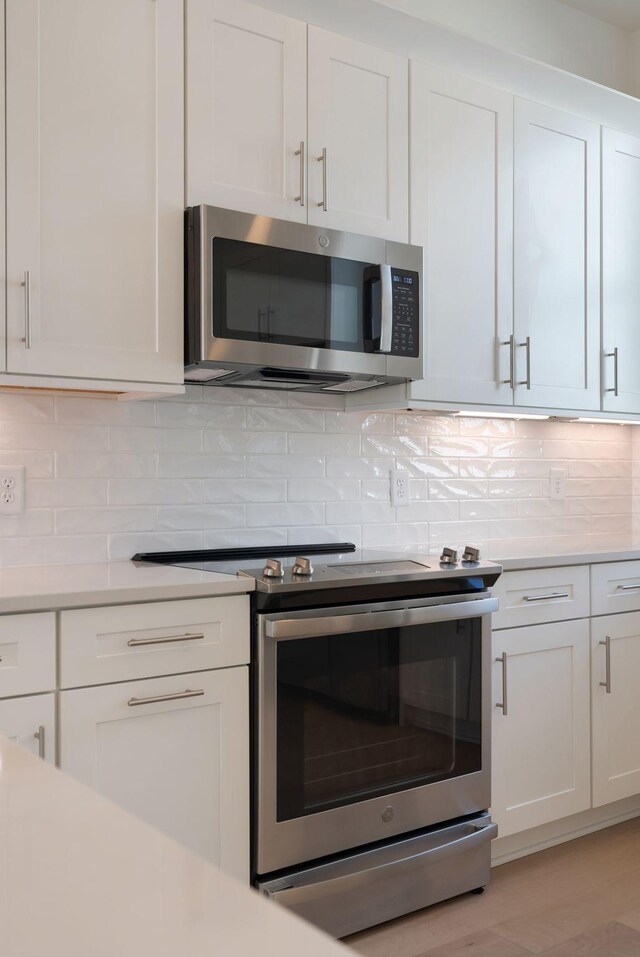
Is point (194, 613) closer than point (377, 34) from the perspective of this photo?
Yes

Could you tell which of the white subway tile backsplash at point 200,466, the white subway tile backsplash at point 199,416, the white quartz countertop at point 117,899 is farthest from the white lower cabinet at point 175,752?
the white quartz countertop at point 117,899

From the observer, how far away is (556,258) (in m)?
3.00

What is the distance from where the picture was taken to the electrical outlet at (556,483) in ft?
11.4

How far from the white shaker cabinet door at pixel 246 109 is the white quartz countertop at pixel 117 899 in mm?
1905

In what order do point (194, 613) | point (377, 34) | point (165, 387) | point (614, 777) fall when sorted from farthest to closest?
point (614, 777)
point (377, 34)
point (165, 387)
point (194, 613)

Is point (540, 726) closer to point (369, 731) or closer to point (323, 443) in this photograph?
point (369, 731)

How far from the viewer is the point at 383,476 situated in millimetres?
2951

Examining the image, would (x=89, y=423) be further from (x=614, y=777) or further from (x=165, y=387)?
(x=614, y=777)

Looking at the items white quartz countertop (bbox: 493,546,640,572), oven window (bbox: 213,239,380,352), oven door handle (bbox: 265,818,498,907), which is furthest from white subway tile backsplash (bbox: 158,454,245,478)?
oven door handle (bbox: 265,818,498,907)

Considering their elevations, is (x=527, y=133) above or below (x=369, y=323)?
above

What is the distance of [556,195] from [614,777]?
1980 millimetres

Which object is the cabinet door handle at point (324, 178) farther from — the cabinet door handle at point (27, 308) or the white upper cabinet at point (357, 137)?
the cabinet door handle at point (27, 308)

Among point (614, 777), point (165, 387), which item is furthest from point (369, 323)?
point (614, 777)

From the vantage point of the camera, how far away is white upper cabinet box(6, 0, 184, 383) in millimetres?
1941
